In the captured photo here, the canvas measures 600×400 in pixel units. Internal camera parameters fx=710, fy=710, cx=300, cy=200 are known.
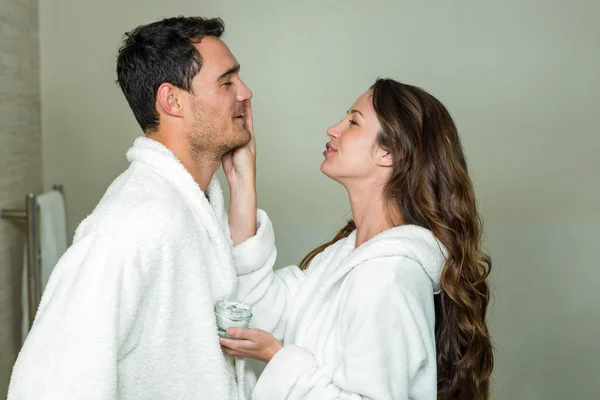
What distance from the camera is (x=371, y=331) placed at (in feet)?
4.44

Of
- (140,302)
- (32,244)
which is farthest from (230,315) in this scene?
(32,244)

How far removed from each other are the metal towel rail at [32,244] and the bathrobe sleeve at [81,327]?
3.55 feet

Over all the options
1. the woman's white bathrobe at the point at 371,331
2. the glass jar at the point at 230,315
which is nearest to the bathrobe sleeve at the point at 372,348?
the woman's white bathrobe at the point at 371,331

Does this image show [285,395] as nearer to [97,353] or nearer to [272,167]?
[97,353]

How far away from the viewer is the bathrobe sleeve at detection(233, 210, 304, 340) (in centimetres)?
174

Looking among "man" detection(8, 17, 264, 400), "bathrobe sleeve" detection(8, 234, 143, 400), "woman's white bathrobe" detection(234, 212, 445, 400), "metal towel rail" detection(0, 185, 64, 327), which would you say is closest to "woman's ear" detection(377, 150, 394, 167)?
"woman's white bathrobe" detection(234, 212, 445, 400)

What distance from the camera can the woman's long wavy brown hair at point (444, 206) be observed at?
5.11 ft

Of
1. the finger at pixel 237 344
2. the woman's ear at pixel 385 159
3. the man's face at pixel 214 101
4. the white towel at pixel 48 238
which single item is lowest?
the finger at pixel 237 344

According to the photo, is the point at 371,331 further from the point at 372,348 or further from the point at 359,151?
the point at 359,151

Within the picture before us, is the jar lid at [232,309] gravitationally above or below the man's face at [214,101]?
below

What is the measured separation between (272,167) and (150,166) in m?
1.32

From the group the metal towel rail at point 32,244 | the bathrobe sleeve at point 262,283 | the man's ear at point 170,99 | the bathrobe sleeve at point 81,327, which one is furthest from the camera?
the metal towel rail at point 32,244

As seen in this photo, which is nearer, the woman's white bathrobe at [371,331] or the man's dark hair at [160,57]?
the woman's white bathrobe at [371,331]

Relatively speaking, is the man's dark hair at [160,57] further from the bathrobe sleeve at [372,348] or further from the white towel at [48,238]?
the white towel at [48,238]
